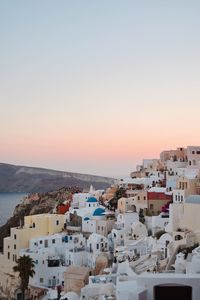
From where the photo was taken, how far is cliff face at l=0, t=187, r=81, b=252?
3954cm

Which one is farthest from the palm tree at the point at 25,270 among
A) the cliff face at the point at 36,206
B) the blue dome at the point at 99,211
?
the cliff face at the point at 36,206

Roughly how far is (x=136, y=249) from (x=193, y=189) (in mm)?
5450

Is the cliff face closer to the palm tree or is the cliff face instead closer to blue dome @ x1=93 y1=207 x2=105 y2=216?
blue dome @ x1=93 y1=207 x2=105 y2=216

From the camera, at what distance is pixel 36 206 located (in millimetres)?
41906

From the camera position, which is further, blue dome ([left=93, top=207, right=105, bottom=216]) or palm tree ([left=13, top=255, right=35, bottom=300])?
blue dome ([left=93, top=207, right=105, bottom=216])

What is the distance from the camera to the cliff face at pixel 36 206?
3954 centimetres

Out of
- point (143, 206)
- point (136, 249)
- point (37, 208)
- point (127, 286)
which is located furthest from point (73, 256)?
point (37, 208)

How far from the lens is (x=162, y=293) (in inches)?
601

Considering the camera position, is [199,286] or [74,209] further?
[74,209]

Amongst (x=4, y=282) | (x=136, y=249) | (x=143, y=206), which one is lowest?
(x=4, y=282)

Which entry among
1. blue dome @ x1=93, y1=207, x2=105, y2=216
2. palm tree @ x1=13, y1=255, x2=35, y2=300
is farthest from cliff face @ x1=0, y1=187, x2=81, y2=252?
A: palm tree @ x1=13, y1=255, x2=35, y2=300

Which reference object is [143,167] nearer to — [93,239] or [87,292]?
[93,239]

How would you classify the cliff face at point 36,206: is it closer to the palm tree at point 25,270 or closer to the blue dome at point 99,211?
the blue dome at point 99,211

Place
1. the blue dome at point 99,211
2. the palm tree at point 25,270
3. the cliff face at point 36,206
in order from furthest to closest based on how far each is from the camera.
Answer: the cliff face at point 36,206
the blue dome at point 99,211
the palm tree at point 25,270
